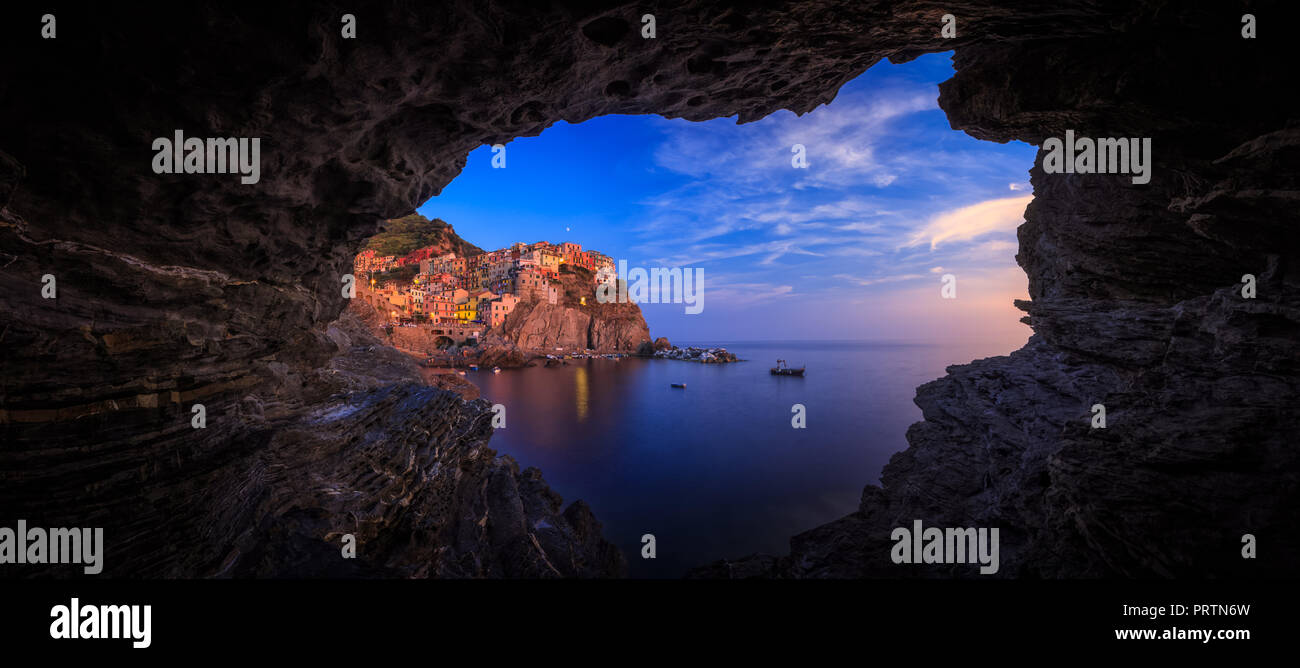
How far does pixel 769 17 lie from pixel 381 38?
552 cm

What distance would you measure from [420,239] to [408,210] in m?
134

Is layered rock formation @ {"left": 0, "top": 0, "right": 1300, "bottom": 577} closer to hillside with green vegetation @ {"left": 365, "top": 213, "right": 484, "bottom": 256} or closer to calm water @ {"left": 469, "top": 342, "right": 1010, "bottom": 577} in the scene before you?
calm water @ {"left": 469, "top": 342, "right": 1010, "bottom": 577}

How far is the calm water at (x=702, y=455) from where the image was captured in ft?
→ 53.4

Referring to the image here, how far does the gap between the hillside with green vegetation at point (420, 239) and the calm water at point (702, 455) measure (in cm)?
9606

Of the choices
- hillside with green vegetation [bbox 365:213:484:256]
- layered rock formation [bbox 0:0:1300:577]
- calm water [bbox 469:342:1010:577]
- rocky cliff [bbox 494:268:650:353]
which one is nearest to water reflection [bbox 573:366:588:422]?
calm water [bbox 469:342:1010:577]

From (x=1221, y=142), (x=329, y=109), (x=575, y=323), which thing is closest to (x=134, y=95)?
(x=329, y=109)

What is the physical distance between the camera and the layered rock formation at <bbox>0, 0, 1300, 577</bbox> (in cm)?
433

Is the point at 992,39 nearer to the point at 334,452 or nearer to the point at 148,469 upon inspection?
the point at 148,469

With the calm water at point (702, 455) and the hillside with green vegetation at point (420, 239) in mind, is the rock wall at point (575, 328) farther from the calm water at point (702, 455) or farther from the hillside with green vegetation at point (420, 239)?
the hillside with green vegetation at point (420, 239)

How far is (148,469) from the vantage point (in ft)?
16.9

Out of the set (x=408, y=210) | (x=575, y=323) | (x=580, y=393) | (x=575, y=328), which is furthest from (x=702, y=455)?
(x=575, y=323)

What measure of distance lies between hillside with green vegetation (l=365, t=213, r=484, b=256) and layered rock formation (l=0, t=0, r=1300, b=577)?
121765 mm

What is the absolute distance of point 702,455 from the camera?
24.2 meters

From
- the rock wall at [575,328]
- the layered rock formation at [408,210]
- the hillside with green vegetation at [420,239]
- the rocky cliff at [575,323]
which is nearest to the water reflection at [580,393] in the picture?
the rock wall at [575,328]
